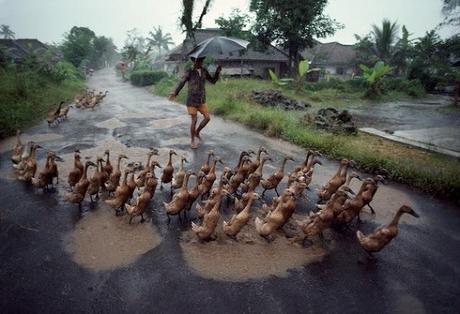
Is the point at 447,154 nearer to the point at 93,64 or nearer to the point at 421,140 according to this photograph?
the point at 421,140

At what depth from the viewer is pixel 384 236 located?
14.1 feet

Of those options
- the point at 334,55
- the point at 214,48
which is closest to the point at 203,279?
the point at 214,48

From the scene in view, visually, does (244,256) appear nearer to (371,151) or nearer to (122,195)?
(122,195)

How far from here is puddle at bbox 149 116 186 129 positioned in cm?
1216

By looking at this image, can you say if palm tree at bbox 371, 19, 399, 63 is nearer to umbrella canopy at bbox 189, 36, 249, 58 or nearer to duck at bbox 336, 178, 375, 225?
umbrella canopy at bbox 189, 36, 249, 58

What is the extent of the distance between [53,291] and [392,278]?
13.3 feet

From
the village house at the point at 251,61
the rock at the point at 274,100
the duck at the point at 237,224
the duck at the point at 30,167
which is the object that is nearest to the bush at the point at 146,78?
the village house at the point at 251,61

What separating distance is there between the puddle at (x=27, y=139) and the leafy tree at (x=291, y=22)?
21.4m

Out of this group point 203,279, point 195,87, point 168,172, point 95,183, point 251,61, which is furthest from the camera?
point 251,61

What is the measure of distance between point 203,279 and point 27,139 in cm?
854

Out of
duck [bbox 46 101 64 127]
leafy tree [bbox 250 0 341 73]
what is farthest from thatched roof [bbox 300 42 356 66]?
duck [bbox 46 101 64 127]

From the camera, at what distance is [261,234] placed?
4.69 meters

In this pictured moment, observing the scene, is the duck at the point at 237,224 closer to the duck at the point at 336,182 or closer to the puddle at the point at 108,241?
the puddle at the point at 108,241

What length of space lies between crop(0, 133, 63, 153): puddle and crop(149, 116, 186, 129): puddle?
3.24 meters
